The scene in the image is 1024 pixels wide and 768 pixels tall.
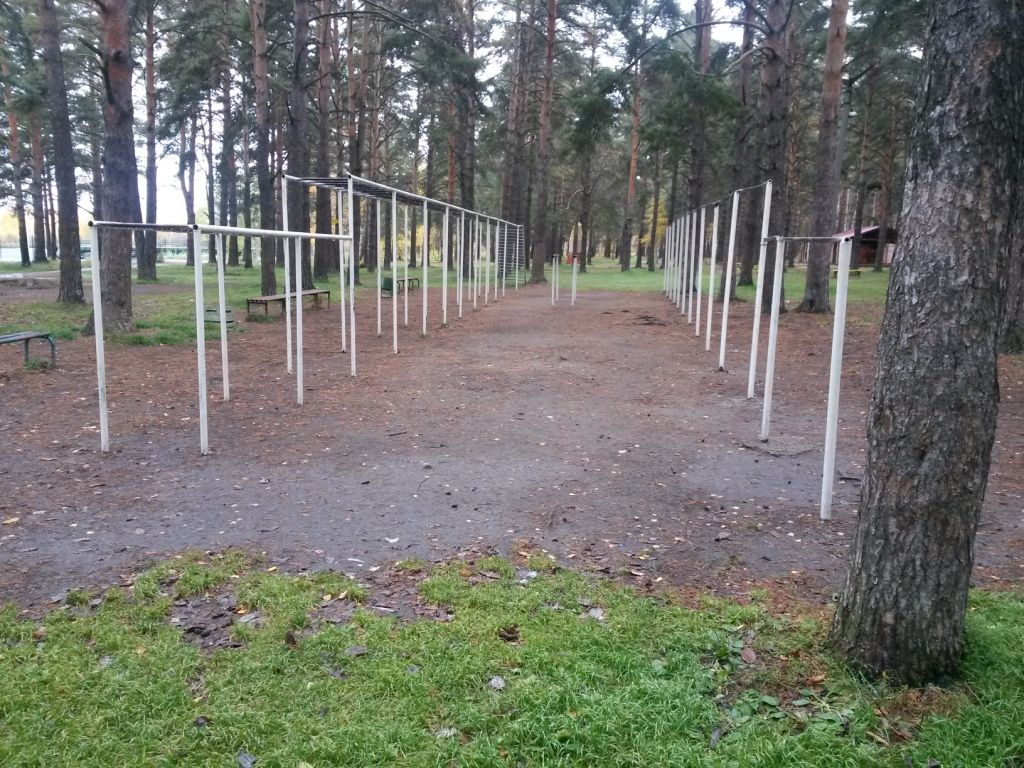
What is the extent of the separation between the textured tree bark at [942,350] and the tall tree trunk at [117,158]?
10.6m

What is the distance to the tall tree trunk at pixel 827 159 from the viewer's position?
14.2m

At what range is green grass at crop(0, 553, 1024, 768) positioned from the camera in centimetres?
234

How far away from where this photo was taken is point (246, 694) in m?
2.65

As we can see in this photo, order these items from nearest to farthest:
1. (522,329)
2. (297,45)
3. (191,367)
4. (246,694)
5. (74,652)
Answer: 1. (246,694)
2. (74,652)
3. (191,367)
4. (522,329)
5. (297,45)

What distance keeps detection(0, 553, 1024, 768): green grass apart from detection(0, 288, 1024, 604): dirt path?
55cm

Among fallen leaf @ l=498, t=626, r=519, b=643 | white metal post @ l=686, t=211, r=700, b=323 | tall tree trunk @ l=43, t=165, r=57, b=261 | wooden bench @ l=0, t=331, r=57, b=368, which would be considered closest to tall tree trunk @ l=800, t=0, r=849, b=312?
white metal post @ l=686, t=211, r=700, b=323

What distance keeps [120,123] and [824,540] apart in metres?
10.8

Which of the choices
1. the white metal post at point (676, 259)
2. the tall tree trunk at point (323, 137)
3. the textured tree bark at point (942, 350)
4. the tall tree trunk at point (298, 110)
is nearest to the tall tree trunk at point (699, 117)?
the white metal post at point (676, 259)

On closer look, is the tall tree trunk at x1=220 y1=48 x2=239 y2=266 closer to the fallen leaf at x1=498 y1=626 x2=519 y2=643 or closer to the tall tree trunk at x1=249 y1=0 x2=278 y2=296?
the tall tree trunk at x1=249 y1=0 x2=278 y2=296

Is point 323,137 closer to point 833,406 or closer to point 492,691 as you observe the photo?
point 833,406

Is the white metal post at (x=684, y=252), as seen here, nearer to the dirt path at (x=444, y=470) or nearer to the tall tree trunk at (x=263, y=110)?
the dirt path at (x=444, y=470)

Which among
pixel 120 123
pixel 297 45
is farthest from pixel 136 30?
pixel 120 123

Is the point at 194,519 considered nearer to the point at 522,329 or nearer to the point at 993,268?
the point at 993,268

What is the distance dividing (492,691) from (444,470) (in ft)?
9.24
